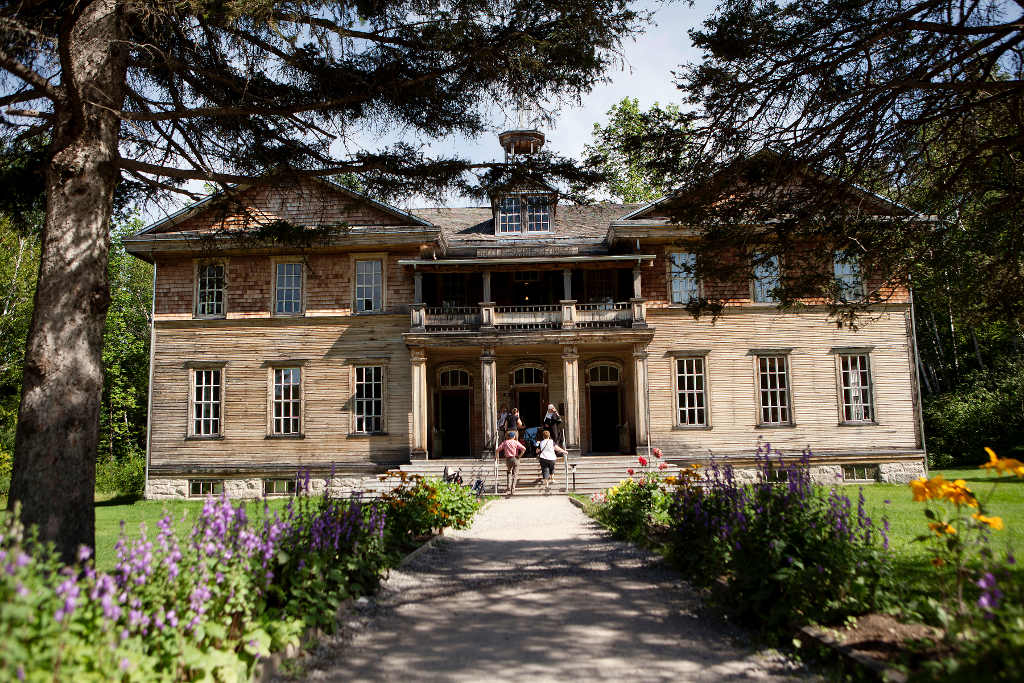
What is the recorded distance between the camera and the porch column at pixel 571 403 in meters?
20.8

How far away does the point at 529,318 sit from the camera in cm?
2212

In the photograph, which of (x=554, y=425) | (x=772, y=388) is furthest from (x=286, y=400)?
(x=772, y=388)

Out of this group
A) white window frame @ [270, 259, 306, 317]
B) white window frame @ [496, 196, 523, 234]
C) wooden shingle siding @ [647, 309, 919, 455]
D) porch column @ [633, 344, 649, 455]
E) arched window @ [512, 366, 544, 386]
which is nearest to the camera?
porch column @ [633, 344, 649, 455]

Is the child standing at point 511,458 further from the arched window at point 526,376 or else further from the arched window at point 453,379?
the arched window at point 453,379

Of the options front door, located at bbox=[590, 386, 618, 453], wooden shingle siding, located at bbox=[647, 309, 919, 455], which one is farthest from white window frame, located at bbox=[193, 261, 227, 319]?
wooden shingle siding, located at bbox=[647, 309, 919, 455]

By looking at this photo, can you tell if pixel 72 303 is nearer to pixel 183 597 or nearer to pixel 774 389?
pixel 183 597

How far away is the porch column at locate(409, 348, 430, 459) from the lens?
21241mm

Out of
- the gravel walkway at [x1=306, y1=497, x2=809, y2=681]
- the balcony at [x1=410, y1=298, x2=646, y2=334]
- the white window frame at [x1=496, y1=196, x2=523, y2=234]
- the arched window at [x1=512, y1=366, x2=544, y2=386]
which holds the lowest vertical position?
the gravel walkway at [x1=306, y1=497, x2=809, y2=681]

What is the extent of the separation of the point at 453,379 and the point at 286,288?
6.34 metres

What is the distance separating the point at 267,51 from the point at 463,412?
17494 mm

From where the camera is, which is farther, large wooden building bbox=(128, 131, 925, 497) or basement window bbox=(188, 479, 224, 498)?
basement window bbox=(188, 479, 224, 498)

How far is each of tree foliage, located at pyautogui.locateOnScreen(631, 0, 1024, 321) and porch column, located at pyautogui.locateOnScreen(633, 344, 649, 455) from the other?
12219 mm

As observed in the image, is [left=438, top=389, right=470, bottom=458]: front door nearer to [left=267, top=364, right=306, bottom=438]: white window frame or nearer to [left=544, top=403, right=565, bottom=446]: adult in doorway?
[left=544, top=403, right=565, bottom=446]: adult in doorway

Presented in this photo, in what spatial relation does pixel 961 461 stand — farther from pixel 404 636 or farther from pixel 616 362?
pixel 404 636
